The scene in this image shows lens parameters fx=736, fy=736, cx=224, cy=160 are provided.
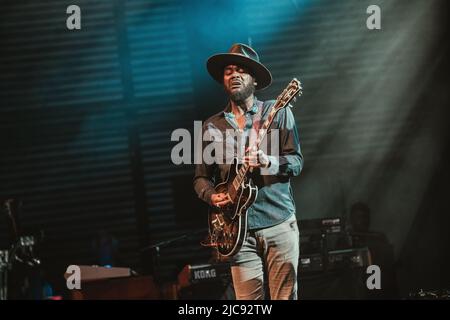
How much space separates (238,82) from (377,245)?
4.67 m

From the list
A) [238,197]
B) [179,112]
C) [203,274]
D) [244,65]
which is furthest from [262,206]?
[179,112]

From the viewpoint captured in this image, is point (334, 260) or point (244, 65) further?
point (334, 260)

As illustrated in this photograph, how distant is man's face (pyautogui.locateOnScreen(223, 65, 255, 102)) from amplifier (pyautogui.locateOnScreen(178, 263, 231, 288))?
2.75m

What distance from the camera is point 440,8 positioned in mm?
11141

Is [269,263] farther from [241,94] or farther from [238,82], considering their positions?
[238,82]

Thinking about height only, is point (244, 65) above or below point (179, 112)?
below

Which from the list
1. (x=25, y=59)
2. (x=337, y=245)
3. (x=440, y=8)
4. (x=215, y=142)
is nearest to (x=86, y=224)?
(x=25, y=59)

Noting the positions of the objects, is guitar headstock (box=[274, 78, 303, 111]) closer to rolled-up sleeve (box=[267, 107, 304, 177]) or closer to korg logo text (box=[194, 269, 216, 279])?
rolled-up sleeve (box=[267, 107, 304, 177])

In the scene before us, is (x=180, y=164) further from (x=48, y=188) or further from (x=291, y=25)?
(x=291, y=25)

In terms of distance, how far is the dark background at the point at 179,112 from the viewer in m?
11.0

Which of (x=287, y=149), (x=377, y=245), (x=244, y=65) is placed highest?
(x=244, y=65)

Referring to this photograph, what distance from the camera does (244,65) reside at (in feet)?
20.9

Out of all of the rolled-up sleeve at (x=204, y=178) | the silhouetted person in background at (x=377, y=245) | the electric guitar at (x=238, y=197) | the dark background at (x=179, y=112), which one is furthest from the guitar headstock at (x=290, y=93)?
the dark background at (x=179, y=112)

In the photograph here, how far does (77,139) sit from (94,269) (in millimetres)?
2692
